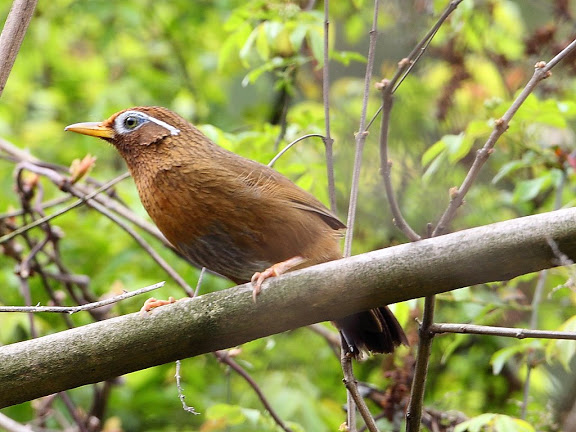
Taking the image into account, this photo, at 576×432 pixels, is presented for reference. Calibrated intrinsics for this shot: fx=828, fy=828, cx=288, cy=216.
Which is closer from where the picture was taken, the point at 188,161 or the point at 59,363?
the point at 59,363

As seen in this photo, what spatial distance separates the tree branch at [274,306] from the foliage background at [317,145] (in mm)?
1082

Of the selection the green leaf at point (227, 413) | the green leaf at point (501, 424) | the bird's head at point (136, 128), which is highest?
the bird's head at point (136, 128)

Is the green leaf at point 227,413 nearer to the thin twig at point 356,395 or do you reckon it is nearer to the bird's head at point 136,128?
the thin twig at point 356,395

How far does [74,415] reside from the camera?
151 inches

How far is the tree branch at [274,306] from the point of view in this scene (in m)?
2.18

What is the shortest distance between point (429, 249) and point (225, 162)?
1.30 m

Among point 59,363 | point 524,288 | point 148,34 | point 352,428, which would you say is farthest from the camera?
point 148,34

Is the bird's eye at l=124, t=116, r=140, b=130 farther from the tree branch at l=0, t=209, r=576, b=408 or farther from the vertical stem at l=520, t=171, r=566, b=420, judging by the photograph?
the vertical stem at l=520, t=171, r=566, b=420

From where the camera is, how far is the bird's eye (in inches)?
140

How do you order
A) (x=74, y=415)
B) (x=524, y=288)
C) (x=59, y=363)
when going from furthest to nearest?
(x=524, y=288) → (x=74, y=415) → (x=59, y=363)

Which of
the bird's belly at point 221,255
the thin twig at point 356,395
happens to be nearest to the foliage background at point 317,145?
the bird's belly at point 221,255

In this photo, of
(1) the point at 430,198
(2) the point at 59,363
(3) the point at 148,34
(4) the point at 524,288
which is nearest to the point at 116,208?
(1) the point at 430,198

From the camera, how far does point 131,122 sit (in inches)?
141

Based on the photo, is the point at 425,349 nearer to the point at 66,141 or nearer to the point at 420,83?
the point at 420,83
